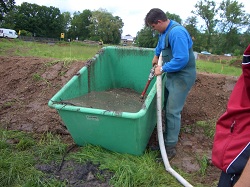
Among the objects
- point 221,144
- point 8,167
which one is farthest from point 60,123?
point 221,144

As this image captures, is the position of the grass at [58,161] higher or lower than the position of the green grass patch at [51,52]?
lower

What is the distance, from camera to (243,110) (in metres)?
1.05

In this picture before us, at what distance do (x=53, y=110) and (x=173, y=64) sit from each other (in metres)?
2.33

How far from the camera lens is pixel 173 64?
2.89m

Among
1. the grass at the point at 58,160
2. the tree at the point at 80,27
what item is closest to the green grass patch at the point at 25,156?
the grass at the point at 58,160

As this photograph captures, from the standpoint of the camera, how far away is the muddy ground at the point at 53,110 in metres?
3.14

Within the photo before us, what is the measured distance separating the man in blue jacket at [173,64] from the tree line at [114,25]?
33888 mm

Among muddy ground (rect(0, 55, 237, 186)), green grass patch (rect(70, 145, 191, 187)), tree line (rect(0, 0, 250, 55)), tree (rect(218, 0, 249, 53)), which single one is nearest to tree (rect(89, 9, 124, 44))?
tree line (rect(0, 0, 250, 55))

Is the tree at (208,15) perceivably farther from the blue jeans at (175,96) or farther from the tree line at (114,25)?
the blue jeans at (175,96)

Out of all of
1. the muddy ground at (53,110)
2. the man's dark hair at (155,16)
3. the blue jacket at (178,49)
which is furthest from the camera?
the muddy ground at (53,110)

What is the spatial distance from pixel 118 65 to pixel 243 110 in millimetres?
3672

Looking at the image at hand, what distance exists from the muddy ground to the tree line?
104 feet

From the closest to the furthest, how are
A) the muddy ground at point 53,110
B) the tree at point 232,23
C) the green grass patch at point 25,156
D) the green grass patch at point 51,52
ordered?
the green grass patch at point 25,156
the muddy ground at point 53,110
the green grass patch at point 51,52
the tree at point 232,23

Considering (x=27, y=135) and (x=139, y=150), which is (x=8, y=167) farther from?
(x=139, y=150)
